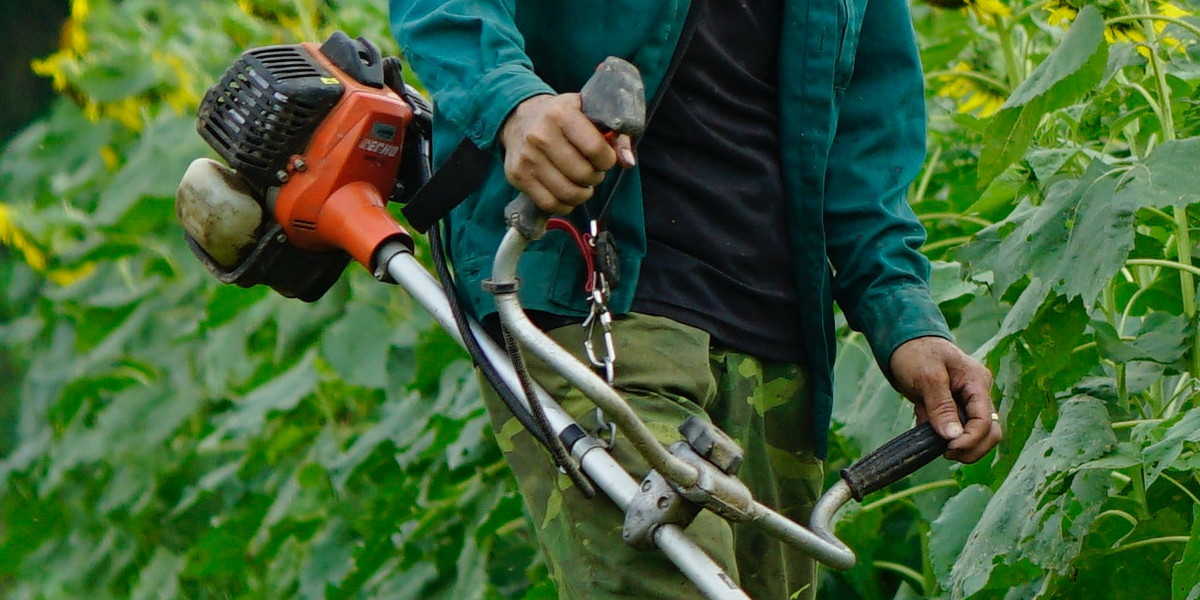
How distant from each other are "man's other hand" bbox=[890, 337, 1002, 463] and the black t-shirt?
18 centimetres

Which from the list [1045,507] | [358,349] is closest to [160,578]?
[358,349]

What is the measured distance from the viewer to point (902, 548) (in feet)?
A: 14.8

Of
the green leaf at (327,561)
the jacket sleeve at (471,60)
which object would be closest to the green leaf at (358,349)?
the green leaf at (327,561)

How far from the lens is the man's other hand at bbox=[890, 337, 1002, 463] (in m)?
2.94

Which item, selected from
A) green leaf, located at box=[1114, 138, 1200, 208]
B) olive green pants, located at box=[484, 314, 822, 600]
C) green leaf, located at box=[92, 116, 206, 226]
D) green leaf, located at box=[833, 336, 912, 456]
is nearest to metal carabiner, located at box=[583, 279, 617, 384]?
olive green pants, located at box=[484, 314, 822, 600]

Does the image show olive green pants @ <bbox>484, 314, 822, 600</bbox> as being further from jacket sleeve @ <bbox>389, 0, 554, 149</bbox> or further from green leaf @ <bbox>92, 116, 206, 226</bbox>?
green leaf @ <bbox>92, 116, 206, 226</bbox>

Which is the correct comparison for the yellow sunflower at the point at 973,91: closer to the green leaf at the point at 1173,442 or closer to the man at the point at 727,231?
the man at the point at 727,231

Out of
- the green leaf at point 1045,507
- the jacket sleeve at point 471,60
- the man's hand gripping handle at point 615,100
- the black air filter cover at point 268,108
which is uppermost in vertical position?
the man's hand gripping handle at point 615,100

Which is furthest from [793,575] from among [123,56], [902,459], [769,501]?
[123,56]

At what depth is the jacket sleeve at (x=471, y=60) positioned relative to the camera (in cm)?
249

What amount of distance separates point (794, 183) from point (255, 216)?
0.79m

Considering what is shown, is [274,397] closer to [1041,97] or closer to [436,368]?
[436,368]

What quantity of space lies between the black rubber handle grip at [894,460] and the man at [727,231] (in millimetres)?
25

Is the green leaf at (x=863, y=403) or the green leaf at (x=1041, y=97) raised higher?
the green leaf at (x=1041, y=97)
